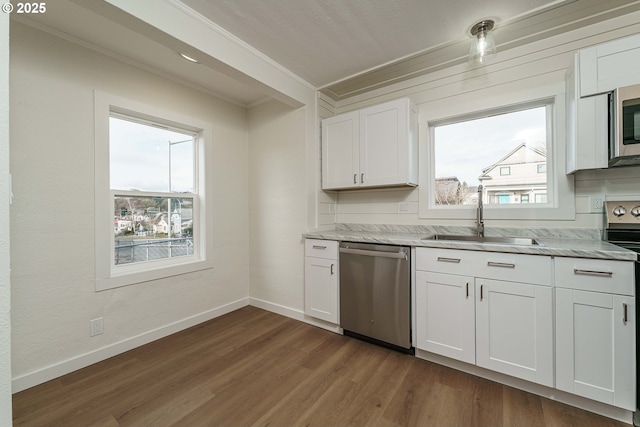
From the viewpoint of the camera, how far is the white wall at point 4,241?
33.7 inches

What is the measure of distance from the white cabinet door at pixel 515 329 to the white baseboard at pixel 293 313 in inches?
50.9

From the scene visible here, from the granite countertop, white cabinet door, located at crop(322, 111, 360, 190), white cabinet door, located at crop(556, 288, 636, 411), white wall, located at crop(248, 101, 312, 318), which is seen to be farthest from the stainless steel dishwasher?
white cabinet door, located at crop(556, 288, 636, 411)

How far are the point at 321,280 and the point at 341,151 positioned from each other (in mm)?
1401

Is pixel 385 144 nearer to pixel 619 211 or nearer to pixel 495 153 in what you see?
pixel 495 153

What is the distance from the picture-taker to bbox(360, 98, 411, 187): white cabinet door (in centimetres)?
250

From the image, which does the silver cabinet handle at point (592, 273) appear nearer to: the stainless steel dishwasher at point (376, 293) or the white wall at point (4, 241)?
the stainless steel dishwasher at point (376, 293)

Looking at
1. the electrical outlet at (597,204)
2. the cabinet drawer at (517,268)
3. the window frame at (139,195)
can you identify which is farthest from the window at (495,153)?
the window frame at (139,195)

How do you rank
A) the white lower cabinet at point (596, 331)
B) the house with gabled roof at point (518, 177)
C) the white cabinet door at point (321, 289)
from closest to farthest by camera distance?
the white lower cabinet at point (596, 331), the house with gabled roof at point (518, 177), the white cabinet door at point (321, 289)

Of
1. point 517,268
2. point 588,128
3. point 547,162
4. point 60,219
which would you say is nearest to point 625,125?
point 588,128

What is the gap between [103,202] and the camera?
221 centimetres

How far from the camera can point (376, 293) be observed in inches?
91.6

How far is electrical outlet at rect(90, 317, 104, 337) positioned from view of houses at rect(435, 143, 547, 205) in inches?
130

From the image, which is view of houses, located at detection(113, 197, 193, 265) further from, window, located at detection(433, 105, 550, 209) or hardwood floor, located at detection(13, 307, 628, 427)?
window, located at detection(433, 105, 550, 209)

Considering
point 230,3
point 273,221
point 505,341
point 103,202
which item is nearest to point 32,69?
point 103,202
